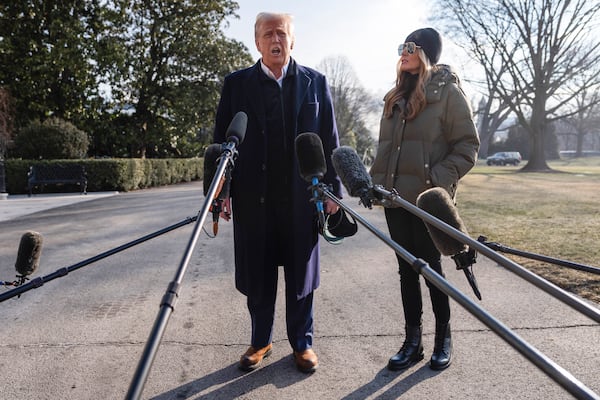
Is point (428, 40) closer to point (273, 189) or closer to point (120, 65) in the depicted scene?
point (273, 189)

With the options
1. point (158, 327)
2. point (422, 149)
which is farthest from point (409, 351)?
point (158, 327)

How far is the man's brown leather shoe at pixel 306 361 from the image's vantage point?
3.11 m

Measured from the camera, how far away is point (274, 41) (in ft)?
9.89

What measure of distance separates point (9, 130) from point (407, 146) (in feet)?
70.4

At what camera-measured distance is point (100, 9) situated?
22.4 m

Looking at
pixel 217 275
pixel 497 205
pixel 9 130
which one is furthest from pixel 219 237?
pixel 9 130

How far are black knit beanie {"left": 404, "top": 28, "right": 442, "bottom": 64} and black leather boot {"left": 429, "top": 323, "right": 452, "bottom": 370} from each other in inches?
68.3

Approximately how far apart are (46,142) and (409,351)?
60.6ft

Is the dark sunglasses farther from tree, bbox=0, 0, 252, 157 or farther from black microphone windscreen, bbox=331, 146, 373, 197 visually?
tree, bbox=0, 0, 252, 157

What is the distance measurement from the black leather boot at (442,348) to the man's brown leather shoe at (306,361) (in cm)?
74

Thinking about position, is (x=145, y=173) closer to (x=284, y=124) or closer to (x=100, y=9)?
(x=100, y=9)

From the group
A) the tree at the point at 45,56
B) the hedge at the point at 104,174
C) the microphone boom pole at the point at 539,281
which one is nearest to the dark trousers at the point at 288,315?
the microphone boom pole at the point at 539,281

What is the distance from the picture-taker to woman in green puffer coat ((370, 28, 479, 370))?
3049 mm

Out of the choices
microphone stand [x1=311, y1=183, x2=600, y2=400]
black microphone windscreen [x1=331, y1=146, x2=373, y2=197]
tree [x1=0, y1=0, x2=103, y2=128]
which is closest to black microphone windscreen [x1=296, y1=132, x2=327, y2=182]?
black microphone windscreen [x1=331, y1=146, x2=373, y2=197]
